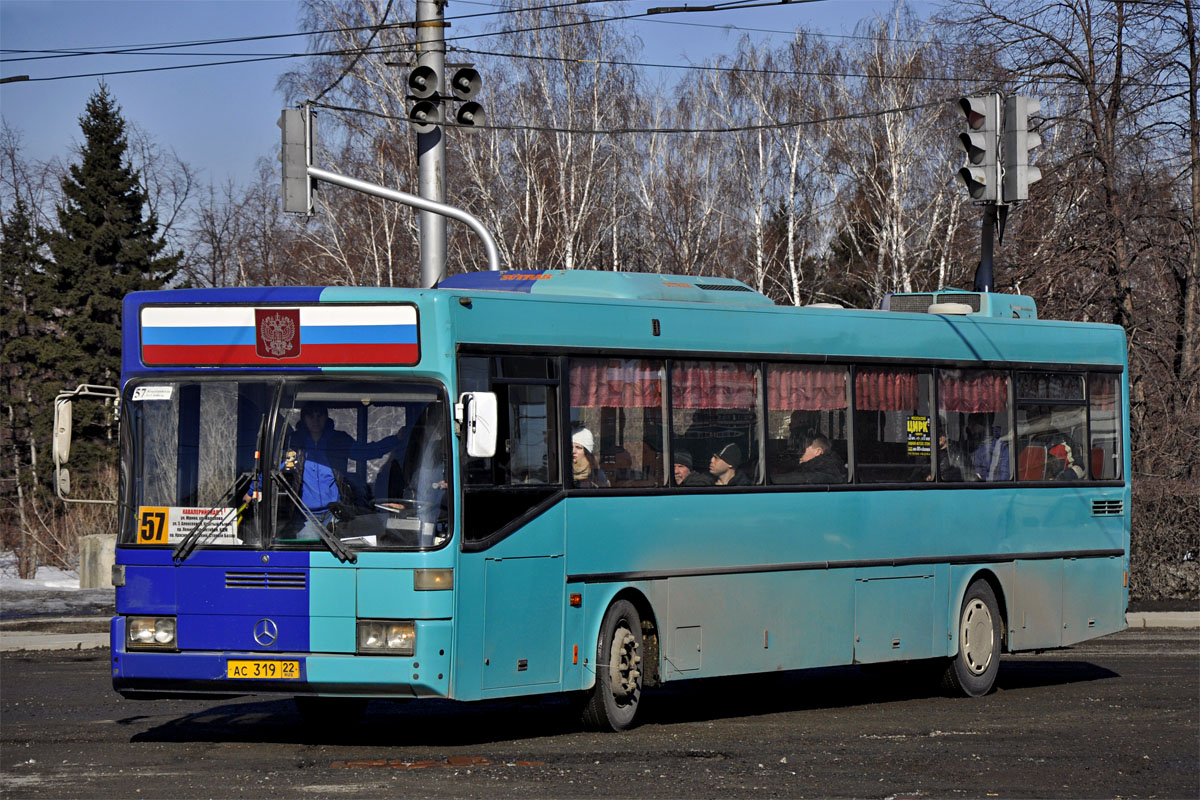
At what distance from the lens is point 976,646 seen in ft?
49.5

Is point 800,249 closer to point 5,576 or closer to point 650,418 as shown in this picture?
point 5,576

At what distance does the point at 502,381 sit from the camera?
11453 millimetres

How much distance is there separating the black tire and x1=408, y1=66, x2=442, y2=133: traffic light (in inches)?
264

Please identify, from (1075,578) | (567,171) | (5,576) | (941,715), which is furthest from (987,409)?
(567,171)

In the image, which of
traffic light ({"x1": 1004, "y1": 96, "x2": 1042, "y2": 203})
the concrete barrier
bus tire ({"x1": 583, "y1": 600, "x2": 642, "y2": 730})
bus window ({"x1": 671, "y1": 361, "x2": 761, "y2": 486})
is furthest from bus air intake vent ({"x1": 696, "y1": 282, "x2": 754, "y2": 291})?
the concrete barrier

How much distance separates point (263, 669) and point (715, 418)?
12.9ft

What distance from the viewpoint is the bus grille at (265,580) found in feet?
35.3

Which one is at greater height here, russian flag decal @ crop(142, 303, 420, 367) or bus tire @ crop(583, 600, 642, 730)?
russian flag decal @ crop(142, 303, 420, 367)

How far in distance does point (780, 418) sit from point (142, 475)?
484cm

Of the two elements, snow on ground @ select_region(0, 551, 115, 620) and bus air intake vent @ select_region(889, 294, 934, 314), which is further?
snow on ground @ select_region(0, 551, 115, 620)

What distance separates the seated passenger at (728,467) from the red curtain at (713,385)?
1.10 ft

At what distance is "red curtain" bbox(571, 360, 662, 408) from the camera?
1203 centimetres

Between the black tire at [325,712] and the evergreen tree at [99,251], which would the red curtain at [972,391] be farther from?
the evergreen tree at [99,251]

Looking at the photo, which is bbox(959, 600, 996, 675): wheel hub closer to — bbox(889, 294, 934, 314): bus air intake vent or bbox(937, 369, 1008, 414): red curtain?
bbox(937, 369, 1008, 414): red curtain
